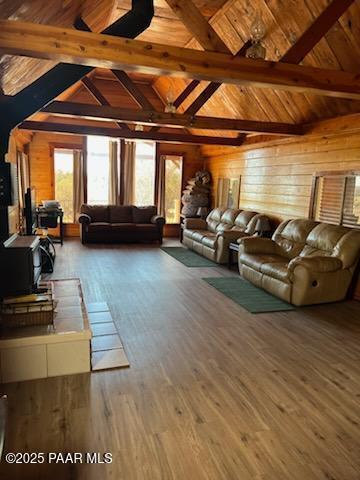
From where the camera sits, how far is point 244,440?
1.88m

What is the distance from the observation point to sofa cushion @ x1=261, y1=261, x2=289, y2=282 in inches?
165

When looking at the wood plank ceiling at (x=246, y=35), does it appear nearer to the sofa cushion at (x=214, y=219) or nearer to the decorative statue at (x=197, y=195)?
the sofa cushion at (x=214, y=219)

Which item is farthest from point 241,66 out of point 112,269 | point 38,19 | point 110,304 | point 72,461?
point 112,269

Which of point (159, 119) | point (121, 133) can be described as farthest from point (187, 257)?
→ point (121, 133)

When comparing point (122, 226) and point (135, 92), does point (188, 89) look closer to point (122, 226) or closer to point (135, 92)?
point (135, 92)

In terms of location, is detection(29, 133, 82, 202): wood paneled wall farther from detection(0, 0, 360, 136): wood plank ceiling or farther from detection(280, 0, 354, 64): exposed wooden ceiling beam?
detection(280, 0, 354, 64): exposed wooden ceiling beam

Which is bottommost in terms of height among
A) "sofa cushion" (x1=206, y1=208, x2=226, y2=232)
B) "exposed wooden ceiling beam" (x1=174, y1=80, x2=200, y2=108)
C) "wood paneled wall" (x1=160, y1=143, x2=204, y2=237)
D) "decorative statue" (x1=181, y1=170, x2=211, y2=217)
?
"sofa cushion" (x1=206, y1=208, x2=226, y2=232)

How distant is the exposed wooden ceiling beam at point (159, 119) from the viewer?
4871mm

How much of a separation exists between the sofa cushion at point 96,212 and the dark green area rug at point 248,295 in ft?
12.3

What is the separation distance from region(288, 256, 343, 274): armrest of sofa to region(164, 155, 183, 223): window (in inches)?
228

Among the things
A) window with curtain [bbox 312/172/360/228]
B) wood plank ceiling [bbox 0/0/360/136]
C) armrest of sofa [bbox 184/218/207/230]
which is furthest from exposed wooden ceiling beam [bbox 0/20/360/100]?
armrest of sofa [bbox 184/218/207/230]

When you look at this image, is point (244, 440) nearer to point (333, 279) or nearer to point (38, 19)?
point (333, 279)

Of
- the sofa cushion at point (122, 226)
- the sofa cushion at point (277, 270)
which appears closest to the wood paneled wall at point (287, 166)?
the sofa cushion at point (277, 270)

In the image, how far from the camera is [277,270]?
4328mm
